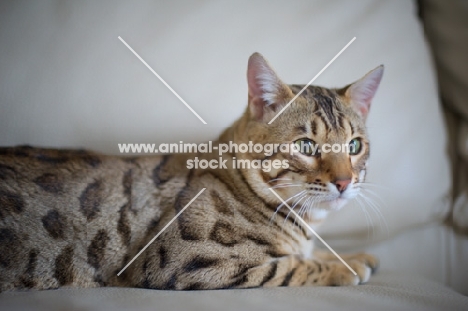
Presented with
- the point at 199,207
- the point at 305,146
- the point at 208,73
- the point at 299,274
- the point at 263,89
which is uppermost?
the point at 208,73

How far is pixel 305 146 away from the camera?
3.72ft

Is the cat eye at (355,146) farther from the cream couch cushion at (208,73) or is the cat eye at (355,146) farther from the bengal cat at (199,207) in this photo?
the cream couch cushion at (208,73)

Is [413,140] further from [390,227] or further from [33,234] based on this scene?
[33,234]

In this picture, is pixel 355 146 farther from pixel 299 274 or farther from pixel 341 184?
pixel 299 274

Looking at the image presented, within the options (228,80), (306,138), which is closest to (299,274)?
(306,138)

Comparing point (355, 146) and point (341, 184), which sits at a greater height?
point (355, 146)

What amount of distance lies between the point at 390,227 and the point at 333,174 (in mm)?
441

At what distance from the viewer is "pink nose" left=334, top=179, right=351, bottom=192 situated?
1072 mm

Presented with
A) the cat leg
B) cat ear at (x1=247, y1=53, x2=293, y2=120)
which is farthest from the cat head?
the cat leg

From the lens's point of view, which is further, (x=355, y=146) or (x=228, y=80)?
(x=228, y=80)

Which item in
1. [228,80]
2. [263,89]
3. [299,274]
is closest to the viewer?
[299,274]

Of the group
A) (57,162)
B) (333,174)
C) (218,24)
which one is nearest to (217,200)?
(333,174)

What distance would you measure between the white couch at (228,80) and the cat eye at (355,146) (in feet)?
0.68

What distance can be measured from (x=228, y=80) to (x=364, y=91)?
412 millimetres
